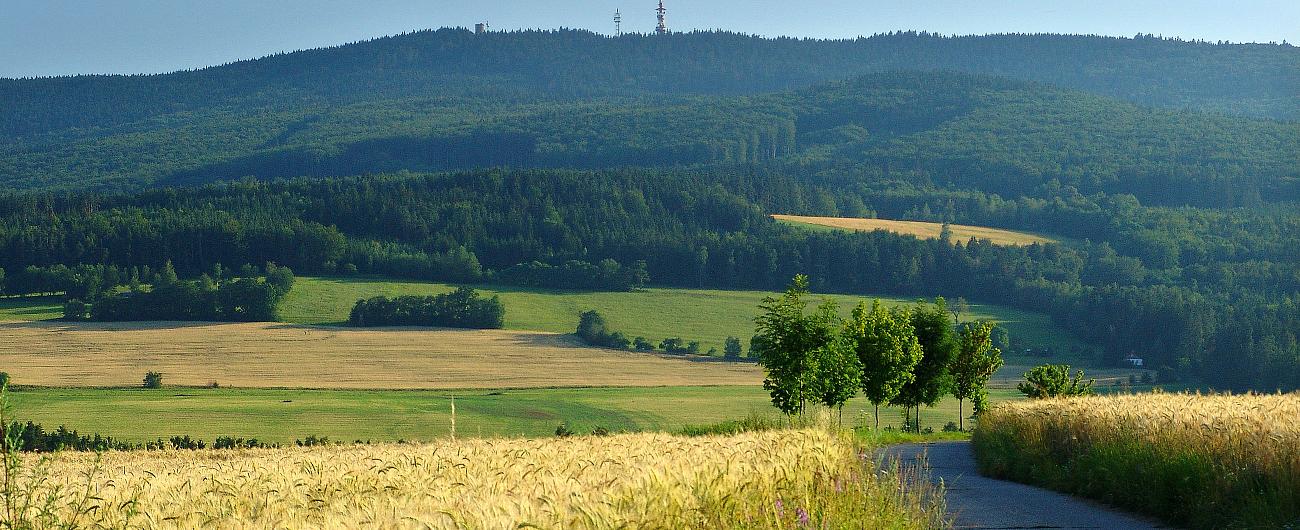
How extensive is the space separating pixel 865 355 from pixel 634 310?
96668 millimetres

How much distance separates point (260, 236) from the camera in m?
179

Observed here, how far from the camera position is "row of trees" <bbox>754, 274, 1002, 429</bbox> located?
4791 cm

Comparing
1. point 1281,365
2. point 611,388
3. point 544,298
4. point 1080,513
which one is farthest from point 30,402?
point 1281,365

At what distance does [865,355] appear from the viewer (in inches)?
2090

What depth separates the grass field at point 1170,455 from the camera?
13477mm

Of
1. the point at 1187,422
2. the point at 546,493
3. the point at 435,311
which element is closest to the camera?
the point at 546,493

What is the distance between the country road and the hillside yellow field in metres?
91.1

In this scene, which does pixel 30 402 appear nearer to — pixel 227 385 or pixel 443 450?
pixel 227 385

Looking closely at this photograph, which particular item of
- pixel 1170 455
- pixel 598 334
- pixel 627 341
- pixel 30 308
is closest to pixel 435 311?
pixel 598 334

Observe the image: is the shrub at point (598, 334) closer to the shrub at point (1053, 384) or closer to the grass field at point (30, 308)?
the grass field at point (30, 308)

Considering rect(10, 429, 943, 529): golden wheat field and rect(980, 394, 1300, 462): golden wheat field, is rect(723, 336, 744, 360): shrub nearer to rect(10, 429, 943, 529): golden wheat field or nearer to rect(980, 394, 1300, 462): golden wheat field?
rect(980, 394, 1300, 462): golden wheat field

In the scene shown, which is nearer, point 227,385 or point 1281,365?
point 227,385

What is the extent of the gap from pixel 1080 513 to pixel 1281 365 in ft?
390

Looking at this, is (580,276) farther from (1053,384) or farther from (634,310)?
(1053,384)
